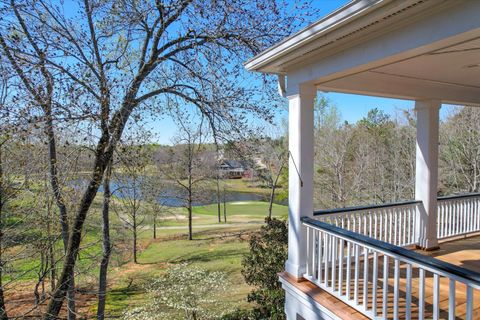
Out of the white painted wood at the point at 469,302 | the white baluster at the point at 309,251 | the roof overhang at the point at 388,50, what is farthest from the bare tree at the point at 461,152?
the white painted wood at the point at 469,302

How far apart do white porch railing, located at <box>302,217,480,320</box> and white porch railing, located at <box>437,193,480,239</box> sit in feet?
6.31

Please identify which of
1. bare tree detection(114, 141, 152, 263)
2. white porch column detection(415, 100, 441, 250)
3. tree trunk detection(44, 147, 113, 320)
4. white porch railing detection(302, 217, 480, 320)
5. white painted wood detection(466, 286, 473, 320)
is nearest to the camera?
white painted wood detection(466, 286, 473, 320)

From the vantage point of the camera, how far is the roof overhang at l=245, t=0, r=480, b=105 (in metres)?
2.02

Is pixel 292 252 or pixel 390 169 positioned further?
pixel 390 169

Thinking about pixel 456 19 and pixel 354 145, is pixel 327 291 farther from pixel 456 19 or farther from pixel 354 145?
pixel 354 145

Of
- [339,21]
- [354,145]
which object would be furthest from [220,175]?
[339,21]

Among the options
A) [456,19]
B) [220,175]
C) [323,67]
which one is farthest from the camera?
[220,175]

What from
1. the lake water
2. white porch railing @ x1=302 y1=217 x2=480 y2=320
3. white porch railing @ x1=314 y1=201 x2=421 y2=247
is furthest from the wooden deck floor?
the lake water

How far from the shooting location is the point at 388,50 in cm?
240

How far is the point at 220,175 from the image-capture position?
21.4 meters

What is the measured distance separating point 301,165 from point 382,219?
82.1 inches

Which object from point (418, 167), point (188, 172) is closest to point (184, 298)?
point (418, 167)

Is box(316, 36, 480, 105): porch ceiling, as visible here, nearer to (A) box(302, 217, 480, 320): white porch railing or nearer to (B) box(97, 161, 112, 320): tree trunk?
(A) box(302, 217, 480, 320): white porch railing

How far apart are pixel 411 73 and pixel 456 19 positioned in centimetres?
189
